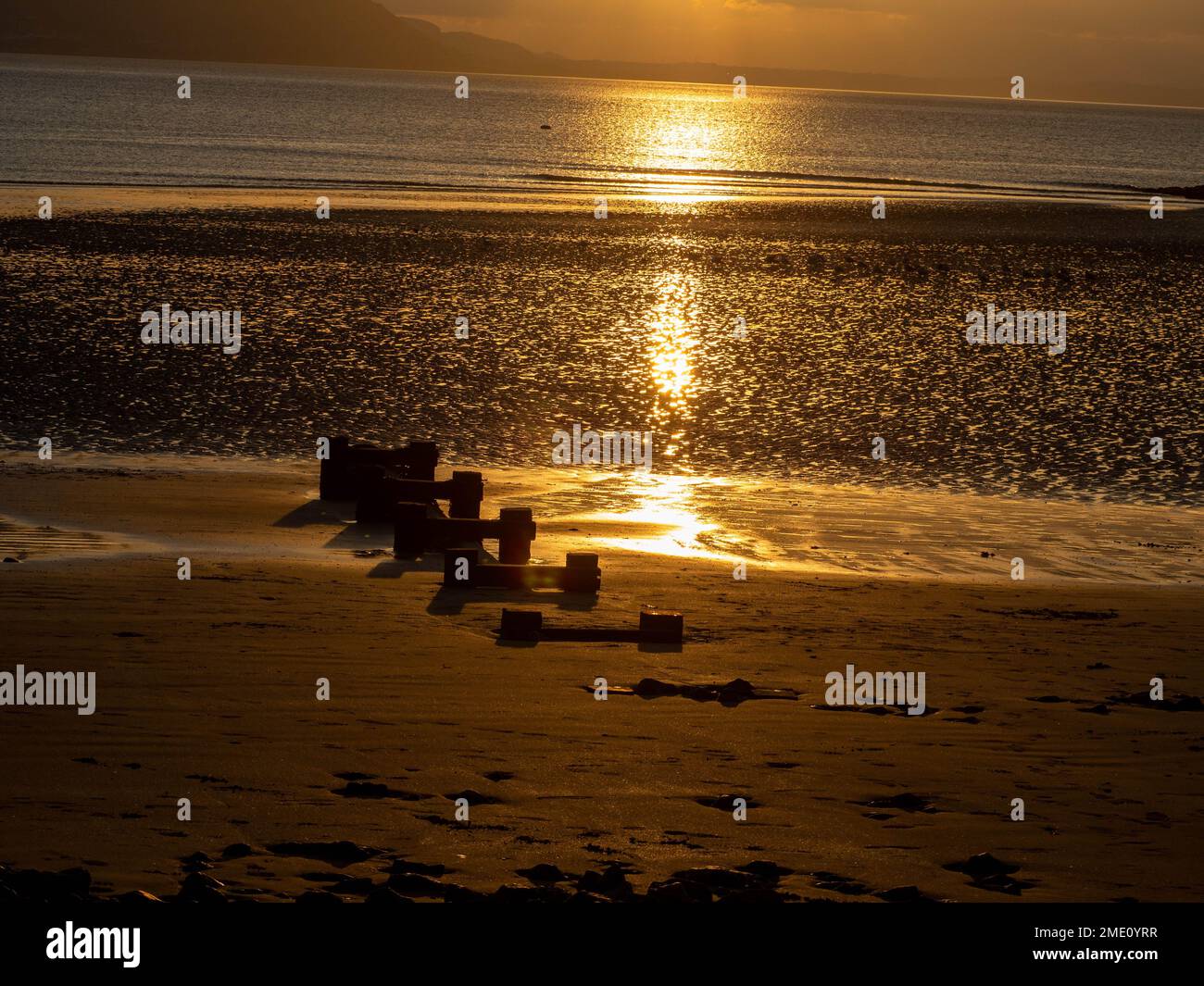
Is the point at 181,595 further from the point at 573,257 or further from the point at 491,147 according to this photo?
the point at 491,147

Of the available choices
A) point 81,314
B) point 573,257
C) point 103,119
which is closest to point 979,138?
point 103,119

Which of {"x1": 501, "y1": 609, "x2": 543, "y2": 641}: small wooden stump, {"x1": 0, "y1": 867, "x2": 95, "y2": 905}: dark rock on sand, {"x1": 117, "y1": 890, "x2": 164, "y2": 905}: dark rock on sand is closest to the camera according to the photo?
{"x1": 117, "y1": 890, "x2": 164, "y2": 905}: dark rock on sand

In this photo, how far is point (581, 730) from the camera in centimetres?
968

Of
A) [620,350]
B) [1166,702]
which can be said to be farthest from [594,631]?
[620,350]

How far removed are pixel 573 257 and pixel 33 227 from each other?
14791 mm

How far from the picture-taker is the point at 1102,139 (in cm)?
17975

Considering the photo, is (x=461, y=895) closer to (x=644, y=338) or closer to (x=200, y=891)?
(x=200, y=891)

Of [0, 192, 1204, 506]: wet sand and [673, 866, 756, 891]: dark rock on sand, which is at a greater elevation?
[0, 192, 1204, 506]: wet sand

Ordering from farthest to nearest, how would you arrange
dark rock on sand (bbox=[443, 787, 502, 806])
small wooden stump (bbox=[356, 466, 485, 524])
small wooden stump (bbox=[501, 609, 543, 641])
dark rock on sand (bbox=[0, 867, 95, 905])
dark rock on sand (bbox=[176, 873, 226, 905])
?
1. small wooden stump (bbox=[356, 466, 485, 524])
2. small wooden stump (bbox=[501, 609, 543, 641])
3. dark rock on sand (bbox=[443, 787, 502, 806])
4. dark rock on sand (bbox=[176, 873, 226, 905])
5. dark rock on sand (bbox=[0, 867, 95, 905])

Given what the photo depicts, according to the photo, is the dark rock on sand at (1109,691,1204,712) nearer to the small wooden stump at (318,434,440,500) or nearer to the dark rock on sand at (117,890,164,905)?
the dark rock on sand at (117,890,164,905)

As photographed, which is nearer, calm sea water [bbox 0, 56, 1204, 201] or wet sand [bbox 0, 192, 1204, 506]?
wet sand [bbox 0, 192, 1204, 506]

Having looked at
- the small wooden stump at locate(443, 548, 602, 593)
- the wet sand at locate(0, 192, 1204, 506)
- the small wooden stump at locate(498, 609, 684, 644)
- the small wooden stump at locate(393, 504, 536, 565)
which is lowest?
the small wooden stump at locate(498, 609, 684, 644)

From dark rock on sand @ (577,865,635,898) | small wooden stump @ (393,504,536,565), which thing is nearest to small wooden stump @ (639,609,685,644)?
small wooden stump @ (393,504,536,565)

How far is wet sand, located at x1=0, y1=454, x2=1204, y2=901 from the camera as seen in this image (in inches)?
303
